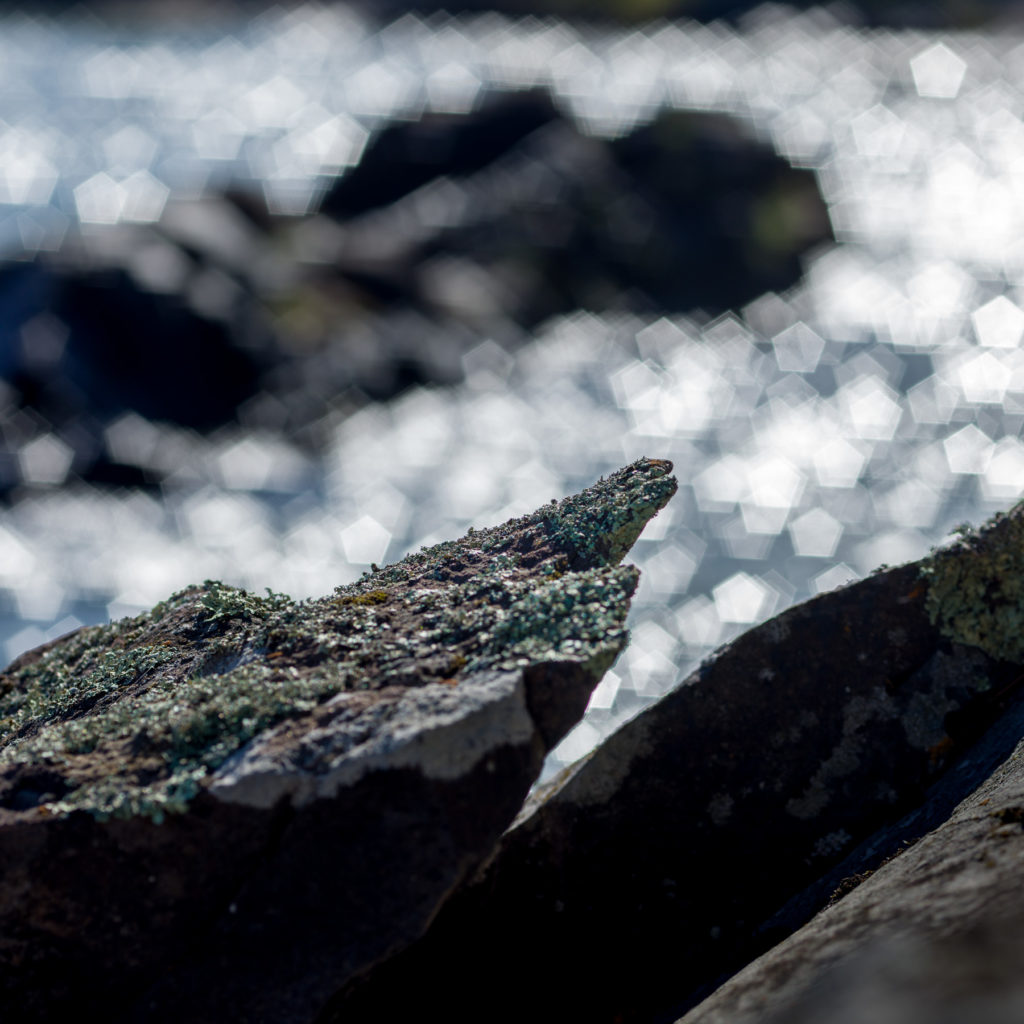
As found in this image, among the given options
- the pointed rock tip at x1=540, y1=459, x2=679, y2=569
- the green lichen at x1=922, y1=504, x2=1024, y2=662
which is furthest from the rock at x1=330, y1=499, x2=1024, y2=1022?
the pointed rock tip at x1=540, y1=459, x2=679, y2=569

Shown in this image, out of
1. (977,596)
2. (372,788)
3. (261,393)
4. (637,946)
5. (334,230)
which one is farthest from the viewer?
(334,230)

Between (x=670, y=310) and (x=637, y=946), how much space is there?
13.5 m

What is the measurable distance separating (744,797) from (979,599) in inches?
39.3

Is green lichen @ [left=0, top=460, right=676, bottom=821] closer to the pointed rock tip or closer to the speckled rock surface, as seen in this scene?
the pointed rock tip

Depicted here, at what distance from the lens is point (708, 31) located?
25344 mm

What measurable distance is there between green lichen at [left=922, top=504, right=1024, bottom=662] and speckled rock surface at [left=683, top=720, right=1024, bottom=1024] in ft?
2.51

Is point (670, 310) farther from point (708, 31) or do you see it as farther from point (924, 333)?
point (708, 31)

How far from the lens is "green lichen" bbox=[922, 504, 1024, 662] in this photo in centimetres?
393

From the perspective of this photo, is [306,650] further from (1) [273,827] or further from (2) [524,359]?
(2) [524,359]

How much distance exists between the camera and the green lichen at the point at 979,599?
155 inches

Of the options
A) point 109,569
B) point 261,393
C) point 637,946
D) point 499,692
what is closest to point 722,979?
point 637,946

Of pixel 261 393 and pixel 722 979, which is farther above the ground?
pixel 261 393

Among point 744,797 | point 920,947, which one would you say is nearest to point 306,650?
point 744,797

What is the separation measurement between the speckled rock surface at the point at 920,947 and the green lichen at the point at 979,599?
0.76 m
